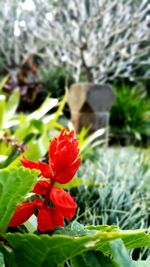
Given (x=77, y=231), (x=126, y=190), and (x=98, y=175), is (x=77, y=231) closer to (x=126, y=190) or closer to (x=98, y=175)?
(x=126, y=190)

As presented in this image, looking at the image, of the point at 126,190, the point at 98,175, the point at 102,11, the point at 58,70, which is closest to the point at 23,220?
the point at 126,190

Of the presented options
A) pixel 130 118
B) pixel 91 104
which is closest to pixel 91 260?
pixel 91 104

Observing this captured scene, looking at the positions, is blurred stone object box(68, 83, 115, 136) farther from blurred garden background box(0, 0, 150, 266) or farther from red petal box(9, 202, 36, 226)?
red petal box(9, 202, 36, 226)

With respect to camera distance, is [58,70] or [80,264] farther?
[58,70]

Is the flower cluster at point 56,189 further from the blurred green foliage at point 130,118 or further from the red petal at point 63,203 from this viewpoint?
the blurred green foliage at point 130,118

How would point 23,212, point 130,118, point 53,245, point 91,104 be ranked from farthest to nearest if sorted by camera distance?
1. point 130,118
2. point 91,104
3. point 23,212
4. point 53,245

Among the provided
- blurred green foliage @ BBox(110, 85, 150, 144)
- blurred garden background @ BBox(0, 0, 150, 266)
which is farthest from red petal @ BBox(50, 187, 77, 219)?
blurred green foliage @ BBox(110, 85, 150, 144)

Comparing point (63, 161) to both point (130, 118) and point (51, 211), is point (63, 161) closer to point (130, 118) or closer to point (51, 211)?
point (51, 211)
